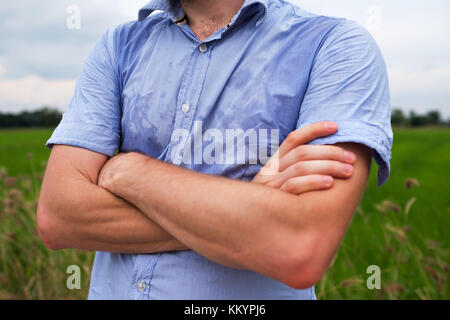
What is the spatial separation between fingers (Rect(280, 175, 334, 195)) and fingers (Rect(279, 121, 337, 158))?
13 centimetres

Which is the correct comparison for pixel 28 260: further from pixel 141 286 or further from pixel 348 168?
pixel 348 168

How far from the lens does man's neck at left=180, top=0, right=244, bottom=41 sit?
6.05 feet

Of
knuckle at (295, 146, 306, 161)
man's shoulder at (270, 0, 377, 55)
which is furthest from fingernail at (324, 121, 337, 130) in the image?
man's shoulder at (270, 0, 377, 55)

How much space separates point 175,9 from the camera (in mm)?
1899

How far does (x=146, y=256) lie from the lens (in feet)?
5.54

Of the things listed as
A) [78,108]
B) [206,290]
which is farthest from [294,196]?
[78,108]

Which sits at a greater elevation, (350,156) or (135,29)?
(135,29)

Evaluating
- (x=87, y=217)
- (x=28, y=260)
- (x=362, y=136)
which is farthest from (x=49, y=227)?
(x=28, y=260)

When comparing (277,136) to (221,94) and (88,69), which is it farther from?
(88,69)

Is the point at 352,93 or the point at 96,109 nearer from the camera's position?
the point at 352,93

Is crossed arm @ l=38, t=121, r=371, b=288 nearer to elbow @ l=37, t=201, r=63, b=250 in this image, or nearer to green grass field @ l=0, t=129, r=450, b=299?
elbow @ l=37, t=201, r=63, b=250

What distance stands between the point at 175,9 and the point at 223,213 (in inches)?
36.6

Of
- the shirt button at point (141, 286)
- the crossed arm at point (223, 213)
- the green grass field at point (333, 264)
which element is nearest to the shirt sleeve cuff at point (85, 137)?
the crossed arm at point (223, 213)

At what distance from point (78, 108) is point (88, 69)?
0.18m
